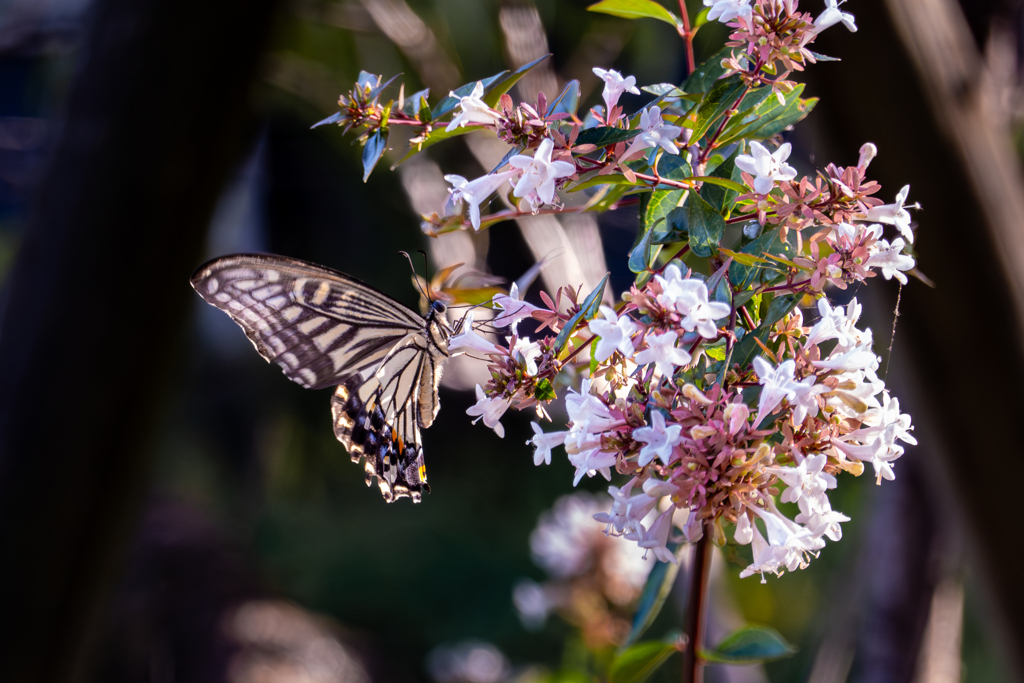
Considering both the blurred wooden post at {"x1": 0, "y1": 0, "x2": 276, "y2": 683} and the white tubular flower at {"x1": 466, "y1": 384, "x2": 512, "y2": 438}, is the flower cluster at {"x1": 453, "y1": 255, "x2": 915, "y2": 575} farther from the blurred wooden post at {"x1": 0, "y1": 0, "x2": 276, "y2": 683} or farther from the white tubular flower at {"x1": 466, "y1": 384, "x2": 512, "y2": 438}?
the blurred wooden post at {"x1": 0, "y1": 0, "x2": 276, "y2": 683}

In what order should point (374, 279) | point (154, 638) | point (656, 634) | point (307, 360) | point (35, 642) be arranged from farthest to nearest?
point (374, 279), point (656, 634), point (154, 638), point (35, 642), point (307, 360)

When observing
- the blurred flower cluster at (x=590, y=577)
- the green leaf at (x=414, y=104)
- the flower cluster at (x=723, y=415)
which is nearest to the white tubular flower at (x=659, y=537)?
the flower cluster at (x=723, y=415)

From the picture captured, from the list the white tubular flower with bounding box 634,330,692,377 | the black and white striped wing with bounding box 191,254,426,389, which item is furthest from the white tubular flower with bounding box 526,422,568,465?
the black and white striped wing with bounding box 191,254,426,389

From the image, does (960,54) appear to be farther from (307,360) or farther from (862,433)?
(307,360)

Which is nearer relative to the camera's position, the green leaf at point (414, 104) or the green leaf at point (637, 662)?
the green leaf at point (414, 104)

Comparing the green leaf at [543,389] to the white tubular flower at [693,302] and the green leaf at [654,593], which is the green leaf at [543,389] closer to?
the white tubular flower at [693,302]

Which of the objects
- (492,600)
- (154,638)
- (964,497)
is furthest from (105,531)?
(492,600)
